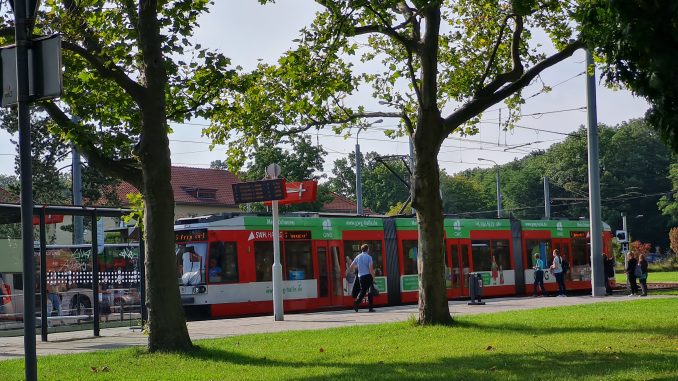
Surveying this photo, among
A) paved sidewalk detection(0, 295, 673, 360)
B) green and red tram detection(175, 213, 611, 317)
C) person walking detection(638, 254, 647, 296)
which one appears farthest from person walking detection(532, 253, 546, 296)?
paved sidewalk detection(0, 295, 673, 360)

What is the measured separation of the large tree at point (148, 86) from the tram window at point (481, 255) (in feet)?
70.2

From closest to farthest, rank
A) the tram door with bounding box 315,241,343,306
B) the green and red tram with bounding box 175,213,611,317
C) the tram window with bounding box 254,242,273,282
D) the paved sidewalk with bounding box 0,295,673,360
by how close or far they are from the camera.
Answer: the paved sidewalk with bounding box 0,295,673,360, the green and red tram with bounding box 175,213,611,317, the tram window with bounding box 254,242,273,282, the tram door with bounding box 315,241,343,306

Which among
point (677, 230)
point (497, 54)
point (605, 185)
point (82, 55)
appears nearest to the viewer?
point (82, 55)

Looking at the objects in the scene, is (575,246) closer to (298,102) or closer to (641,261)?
(641,261)

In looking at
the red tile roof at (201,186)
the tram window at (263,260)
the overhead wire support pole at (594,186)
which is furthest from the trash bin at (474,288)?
the red tile roof at (201,186)

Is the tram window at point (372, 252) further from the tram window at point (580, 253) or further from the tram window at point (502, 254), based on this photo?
the tram window at point (580, 253)

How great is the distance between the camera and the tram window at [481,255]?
35531 millimetres

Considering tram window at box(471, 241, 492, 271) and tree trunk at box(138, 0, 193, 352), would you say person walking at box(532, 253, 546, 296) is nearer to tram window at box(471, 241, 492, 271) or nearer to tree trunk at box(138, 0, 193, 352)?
tram window at box(471, 241, 492, 271)

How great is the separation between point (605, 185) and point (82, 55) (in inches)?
3577

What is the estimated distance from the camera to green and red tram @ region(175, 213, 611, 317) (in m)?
27.8

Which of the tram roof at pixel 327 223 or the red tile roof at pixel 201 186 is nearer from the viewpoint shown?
the tram roof at pixel 327 223

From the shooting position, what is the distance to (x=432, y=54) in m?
18.4

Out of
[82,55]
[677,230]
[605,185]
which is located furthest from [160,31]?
[605,185]

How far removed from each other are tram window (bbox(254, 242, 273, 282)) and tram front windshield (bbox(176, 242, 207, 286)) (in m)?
1.59
